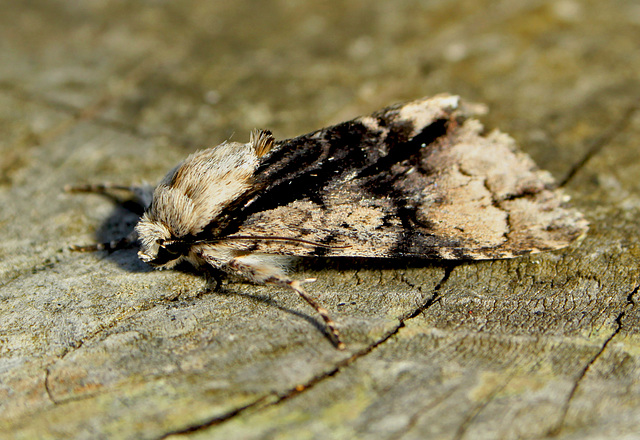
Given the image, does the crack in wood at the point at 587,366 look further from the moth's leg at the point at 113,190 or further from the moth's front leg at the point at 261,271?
the moth's leg at the point at 113,190

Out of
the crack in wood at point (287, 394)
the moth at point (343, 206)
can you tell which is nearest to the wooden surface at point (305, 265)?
the crack in wood at point (287, 394)

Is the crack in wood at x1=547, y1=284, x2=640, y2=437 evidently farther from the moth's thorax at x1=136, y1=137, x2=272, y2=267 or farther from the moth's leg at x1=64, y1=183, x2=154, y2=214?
the moth's leg at x1=64, y1=183, x2=154, y2=214

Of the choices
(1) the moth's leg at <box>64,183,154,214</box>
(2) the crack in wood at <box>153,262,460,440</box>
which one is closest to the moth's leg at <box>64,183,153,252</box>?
(1) the moth's leg at <box>64,183,154,214</box>

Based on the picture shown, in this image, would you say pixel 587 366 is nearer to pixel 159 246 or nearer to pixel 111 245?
pixel 159 246

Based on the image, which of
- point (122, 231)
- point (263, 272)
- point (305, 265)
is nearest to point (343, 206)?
point (305, 265)

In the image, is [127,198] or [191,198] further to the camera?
[127,198]

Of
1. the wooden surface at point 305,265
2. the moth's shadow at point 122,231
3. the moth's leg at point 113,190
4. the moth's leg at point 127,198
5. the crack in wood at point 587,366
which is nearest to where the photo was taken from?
the crack in wood at point 587,366

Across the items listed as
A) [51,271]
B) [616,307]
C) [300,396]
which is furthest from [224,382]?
[616,307]
